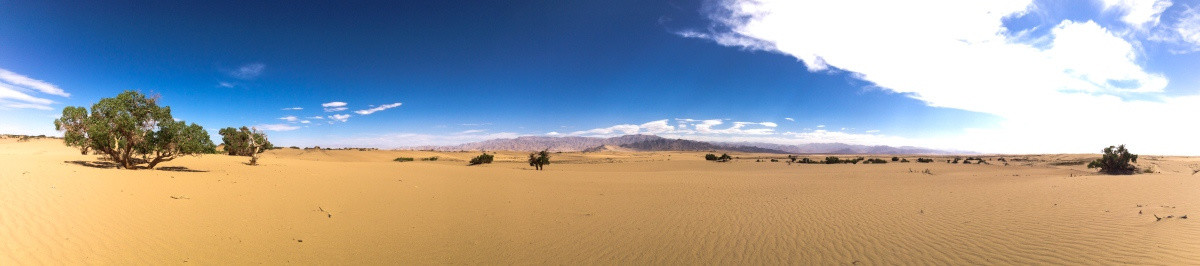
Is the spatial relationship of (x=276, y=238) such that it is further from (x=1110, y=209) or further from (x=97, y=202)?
(x=1110, y=209)

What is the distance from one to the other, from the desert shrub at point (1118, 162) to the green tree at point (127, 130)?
44148 millimetres

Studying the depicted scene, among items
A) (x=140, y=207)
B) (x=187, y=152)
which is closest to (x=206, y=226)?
(x=140, y=207)

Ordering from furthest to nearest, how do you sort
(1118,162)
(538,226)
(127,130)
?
(1118,162) → (127,130) → (538,226)

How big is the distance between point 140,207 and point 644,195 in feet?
43.0

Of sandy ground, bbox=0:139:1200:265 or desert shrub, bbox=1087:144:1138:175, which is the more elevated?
desert shrub, bbox=1087:144:1138:175

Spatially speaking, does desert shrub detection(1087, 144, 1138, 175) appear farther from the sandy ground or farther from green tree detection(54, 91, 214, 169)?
green tree detection(54, 91, 214, 169)

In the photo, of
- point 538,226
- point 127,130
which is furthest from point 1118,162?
point 127,130

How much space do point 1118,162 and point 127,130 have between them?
45.3 metres

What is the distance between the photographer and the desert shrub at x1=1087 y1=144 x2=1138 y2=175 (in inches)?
961

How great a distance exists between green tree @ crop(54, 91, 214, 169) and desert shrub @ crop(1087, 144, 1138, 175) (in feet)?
145

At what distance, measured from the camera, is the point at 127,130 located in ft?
44.9

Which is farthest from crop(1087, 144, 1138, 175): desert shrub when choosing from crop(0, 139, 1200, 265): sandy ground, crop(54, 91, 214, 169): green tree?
crop(54, 91, 214, 169): green tree

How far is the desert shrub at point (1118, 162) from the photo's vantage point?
24406 millimetres

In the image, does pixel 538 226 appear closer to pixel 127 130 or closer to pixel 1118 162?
pixel 127 130
